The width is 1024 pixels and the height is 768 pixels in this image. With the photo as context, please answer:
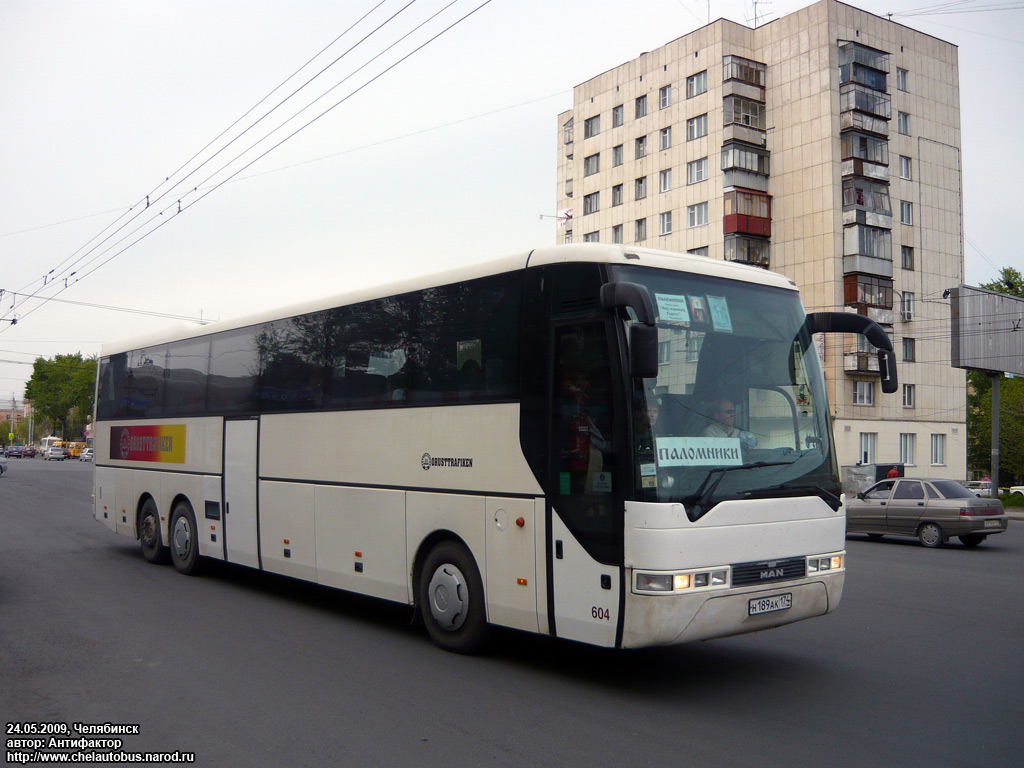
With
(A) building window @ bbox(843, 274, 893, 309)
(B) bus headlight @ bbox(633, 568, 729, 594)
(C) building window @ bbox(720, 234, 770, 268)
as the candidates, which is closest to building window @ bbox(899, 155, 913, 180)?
(A) building window @ bbox(843, 274, 893, 309)

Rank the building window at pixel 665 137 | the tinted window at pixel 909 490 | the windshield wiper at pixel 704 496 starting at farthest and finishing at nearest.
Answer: the building window at pixel 665 137
the tinted window at pixel 909 490
the windshield wiper at pixel 704 496

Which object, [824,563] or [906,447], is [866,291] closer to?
[906,447]

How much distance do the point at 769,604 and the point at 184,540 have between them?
8.84 meters

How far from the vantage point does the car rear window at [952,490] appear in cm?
1911

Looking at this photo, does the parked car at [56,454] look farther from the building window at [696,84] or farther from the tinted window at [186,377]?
the tinted window at [186,377]

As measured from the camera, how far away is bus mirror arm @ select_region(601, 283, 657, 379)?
6.11 metres

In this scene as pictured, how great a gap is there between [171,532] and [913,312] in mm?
47436

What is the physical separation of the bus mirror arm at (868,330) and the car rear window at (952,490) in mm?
12272

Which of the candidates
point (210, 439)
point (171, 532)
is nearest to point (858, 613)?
point (210, 439)

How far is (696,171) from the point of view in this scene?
52.5m

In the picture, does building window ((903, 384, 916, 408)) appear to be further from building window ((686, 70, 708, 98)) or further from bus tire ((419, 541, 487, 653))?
bus tire ((419, 541, 487, 653))

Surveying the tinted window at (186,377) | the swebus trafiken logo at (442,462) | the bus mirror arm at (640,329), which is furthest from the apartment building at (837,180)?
the bus mirror arm at (640,329)

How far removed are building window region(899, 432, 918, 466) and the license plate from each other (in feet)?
157

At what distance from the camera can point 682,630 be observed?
6.50 metres
